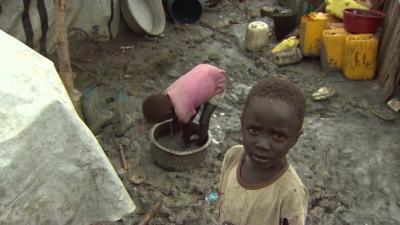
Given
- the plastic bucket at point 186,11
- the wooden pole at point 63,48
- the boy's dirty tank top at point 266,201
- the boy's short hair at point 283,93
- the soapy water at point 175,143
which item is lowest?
the plastic bucket at point 186,11

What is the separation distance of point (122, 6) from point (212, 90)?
308 cm

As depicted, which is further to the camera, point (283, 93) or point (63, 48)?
point (63, 48)

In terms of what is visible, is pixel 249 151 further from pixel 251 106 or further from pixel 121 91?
pixel 121 91

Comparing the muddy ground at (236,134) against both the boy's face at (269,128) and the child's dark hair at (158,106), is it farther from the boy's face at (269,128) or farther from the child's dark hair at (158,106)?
the boy's face at (269,128)

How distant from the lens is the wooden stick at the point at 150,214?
3589 mm

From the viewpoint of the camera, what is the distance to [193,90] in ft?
13.8

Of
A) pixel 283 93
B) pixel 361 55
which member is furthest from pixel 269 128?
pixel 361 55

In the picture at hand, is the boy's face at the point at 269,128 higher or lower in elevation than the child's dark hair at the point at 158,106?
higher

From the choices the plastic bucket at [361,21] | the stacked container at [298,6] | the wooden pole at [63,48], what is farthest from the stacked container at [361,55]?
the wooden pole at [63,48]

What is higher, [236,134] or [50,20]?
[50,20]

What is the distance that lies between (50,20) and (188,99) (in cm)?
234

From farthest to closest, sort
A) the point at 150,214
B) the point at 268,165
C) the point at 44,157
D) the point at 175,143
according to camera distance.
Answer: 1. the point at 175,143
2. the point at 150,214
3. the point at 44,157
4. the point at 268,165

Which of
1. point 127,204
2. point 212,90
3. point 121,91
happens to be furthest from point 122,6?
point 127,204

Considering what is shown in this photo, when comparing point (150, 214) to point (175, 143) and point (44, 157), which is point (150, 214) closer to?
point (175, 143)
